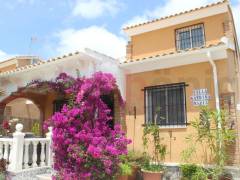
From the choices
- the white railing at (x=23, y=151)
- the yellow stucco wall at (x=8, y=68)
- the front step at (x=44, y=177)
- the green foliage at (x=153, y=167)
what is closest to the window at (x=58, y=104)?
the white railing at (x=23, y=151)

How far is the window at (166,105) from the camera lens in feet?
34.3

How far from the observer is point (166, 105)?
10859 mm

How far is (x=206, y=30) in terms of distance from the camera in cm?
1396

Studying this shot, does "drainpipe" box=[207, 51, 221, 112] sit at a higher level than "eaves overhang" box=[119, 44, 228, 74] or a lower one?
lower

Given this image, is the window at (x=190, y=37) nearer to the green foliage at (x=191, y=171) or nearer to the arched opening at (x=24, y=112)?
the green foliage at (x=191, y=171)

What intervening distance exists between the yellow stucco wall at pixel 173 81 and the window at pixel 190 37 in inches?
172

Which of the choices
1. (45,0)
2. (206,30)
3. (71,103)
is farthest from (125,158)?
(206,30)

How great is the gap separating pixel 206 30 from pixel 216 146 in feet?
23.7

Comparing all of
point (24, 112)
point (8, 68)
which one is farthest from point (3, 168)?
point (8, 68)

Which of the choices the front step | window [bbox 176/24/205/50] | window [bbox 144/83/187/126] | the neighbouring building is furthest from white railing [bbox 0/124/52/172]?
window [bbox 176/24/205/50]

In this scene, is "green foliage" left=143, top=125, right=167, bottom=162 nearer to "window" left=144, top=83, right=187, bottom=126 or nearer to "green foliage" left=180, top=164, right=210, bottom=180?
"window" left=144, top=83, right=187, bottom=126

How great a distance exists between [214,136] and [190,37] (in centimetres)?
727

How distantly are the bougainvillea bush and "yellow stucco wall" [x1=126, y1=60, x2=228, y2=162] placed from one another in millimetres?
2201

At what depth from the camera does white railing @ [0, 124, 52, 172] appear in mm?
9555
